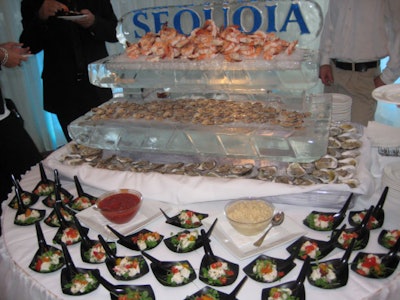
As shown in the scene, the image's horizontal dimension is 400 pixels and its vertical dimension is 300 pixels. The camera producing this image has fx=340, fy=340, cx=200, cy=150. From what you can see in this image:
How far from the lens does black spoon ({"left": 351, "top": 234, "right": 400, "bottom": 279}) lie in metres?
1.13

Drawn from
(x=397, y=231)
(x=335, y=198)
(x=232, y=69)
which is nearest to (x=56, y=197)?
(x=232, y=69)

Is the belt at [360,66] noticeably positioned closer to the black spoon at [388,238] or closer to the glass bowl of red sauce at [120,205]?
the black spoon at [388,238]

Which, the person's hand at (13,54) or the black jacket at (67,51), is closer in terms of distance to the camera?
the person's hand at (13,54)

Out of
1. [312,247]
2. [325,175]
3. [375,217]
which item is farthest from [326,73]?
[312,247]

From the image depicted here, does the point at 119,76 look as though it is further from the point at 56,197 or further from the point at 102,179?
the point at 56,197

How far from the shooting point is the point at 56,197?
1.66m

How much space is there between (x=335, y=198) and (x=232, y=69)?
782mm

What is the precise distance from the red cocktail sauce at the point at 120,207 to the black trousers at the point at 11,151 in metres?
1.27

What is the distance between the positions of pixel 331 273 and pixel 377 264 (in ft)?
0.55

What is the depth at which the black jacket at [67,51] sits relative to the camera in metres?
2.79

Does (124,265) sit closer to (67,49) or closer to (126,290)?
(126,290)

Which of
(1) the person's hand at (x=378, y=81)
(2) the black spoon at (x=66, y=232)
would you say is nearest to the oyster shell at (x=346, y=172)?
(2) the black spoon at (x=66, y=232)

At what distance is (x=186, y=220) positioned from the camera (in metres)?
1.46

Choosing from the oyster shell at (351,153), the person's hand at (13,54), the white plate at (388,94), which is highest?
the person's hand at (13,54)
